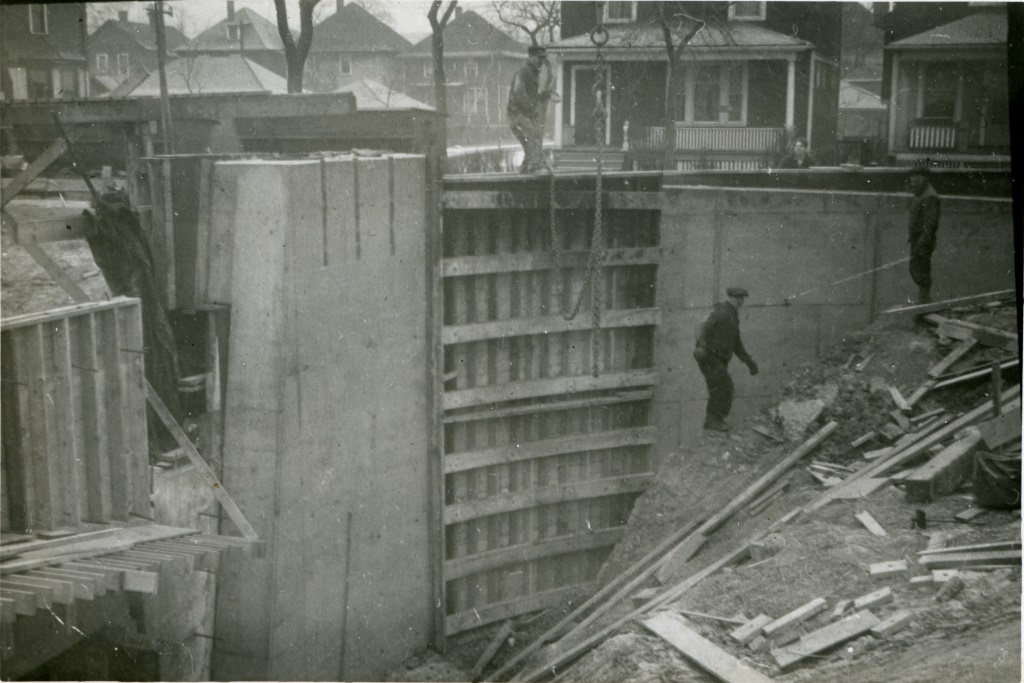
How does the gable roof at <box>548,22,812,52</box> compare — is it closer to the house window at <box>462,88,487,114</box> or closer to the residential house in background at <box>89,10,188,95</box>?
the house window at <box>462,88,487,114</box>

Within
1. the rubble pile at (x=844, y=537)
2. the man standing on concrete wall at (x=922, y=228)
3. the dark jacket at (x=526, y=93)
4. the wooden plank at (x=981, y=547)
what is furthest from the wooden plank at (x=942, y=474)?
the dark jacket at (x=526, y=93)

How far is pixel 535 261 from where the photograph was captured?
31.7 ft

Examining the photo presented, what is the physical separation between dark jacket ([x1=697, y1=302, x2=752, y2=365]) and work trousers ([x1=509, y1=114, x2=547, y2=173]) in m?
2.23

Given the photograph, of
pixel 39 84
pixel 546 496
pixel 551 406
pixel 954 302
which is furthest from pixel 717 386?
pixel 39 84

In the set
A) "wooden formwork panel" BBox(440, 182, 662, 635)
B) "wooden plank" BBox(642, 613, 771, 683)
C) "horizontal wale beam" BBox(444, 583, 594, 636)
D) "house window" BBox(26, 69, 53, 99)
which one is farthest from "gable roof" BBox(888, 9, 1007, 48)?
"house window" BBox(26, 69, 53, 99)

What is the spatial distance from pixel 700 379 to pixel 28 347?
6.56 metres

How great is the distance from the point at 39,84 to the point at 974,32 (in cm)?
754

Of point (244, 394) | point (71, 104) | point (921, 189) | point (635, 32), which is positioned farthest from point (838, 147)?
point (71, 104)

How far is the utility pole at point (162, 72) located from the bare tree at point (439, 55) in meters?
2.10

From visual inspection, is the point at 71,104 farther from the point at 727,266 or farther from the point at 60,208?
the point at 727,266

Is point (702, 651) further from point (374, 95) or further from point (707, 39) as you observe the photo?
point (374, 95)

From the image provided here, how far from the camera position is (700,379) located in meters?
10.4

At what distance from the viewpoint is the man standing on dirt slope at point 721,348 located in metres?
9.65

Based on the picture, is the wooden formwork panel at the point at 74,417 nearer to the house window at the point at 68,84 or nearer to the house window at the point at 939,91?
the house window at the point at 68,84
